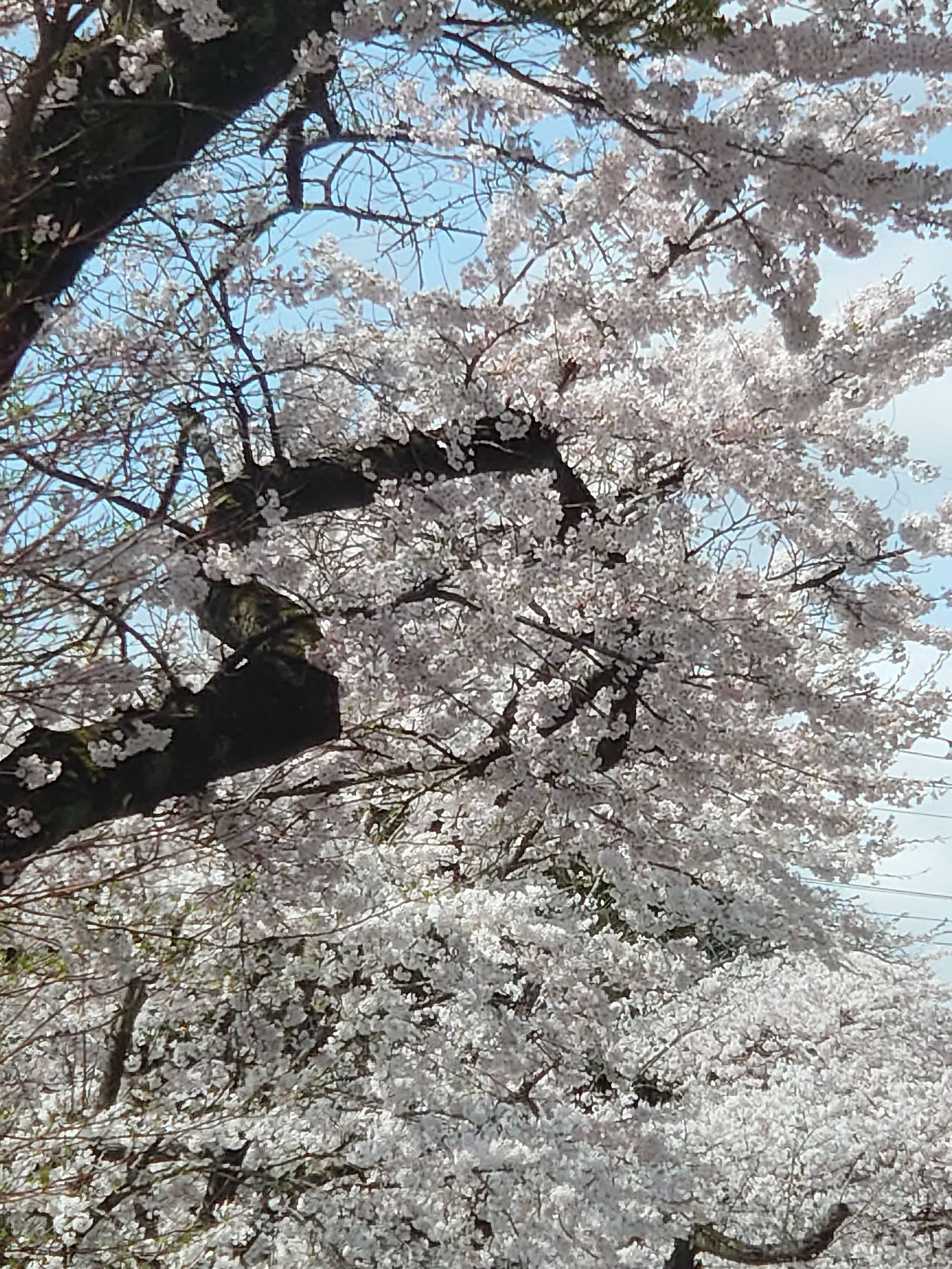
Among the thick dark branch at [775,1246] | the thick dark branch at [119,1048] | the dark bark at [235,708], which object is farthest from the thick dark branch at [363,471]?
the thick dark branch at [775,1246]

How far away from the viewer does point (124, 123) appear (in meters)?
2.67

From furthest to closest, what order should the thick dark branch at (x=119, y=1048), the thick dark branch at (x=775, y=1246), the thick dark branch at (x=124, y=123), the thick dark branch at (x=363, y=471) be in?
the thick dark branch at (x=775, y=1246) < the thick dark branch at (x=119, y=1048) < the thick dark branch at (x=363, y=471) < the thick dark branch at (x=124, y=123)

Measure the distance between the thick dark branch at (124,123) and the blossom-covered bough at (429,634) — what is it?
0.01 meters

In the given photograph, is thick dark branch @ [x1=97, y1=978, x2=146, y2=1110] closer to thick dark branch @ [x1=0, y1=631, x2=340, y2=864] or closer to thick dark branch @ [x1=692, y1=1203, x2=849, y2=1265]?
thick dark branch @ [x1=0, y1=631, x2=340, y2=864]

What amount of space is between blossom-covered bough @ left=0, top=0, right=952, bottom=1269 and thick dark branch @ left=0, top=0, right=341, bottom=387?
12 mm

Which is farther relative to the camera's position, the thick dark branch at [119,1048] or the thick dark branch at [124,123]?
the thick dark branch at [119,1048]

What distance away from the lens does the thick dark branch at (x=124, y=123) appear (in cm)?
257

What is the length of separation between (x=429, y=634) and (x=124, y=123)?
1.85 m

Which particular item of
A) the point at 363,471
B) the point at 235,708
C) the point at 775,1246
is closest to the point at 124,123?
the point at 363,471

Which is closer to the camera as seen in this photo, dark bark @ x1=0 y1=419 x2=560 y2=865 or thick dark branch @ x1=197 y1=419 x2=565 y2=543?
dark bark @ x1=0 y1=419 x2=560 y2=865

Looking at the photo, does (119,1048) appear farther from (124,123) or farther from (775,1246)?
(775,1246)

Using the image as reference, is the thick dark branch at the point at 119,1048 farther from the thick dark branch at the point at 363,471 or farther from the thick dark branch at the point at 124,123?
the thick dark branch at the point at 124,123

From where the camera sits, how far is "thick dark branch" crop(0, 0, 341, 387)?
101 inches

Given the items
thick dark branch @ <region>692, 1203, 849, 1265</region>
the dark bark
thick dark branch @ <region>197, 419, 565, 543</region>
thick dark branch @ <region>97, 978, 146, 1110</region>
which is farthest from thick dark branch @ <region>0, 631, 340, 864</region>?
thick dark branch @ <region>692, 1203, 849, 1265</region>
